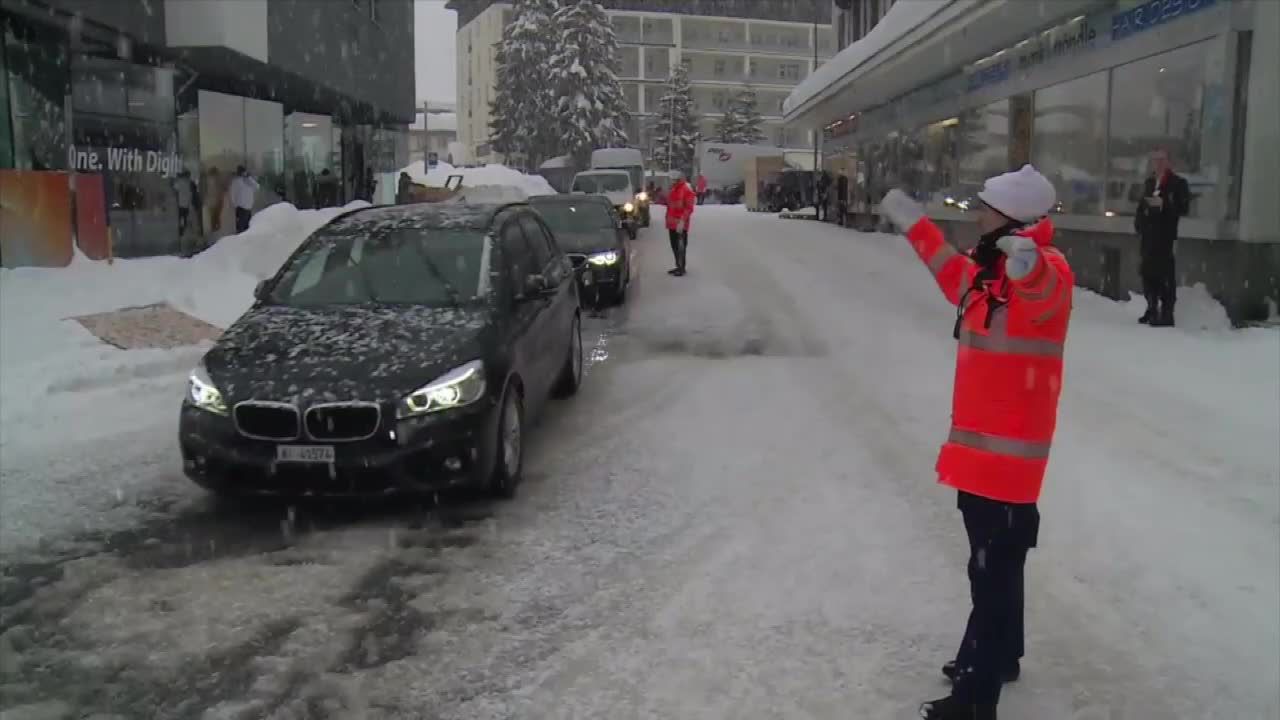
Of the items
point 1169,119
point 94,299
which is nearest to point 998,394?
point 94,299

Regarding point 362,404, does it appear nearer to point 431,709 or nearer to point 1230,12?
point 431,709

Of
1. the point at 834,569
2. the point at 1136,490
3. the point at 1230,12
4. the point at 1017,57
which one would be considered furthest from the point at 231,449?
the point at 1017,57

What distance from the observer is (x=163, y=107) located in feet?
72.8

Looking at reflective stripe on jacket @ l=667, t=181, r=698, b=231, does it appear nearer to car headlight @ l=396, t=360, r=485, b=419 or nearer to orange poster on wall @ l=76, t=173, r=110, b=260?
orange poster on wall @ l=76, t=173, r=110, b=260

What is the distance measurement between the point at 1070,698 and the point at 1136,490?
2890 millimetres

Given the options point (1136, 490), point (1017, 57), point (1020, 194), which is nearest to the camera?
point (1020, 194)

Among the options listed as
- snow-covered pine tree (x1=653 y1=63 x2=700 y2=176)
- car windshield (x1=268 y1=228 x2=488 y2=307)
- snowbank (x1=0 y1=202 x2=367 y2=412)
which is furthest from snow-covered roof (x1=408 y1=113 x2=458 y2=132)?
car windshield (x1=268 y1=228 x2=488 y2=307)

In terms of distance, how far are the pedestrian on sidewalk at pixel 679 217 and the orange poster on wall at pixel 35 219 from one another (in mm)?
9326

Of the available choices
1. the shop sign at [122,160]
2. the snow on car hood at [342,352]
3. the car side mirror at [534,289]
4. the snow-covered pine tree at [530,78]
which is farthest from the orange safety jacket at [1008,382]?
the snow-covered pine tree at [530,78]

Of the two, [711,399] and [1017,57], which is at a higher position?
[1017,57]

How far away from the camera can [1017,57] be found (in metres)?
19.5

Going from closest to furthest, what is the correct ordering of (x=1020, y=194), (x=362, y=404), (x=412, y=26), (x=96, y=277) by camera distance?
(x=1020, y=194) → (x=362, y=404) → (x=96, y=277) → (x=412, y=26)

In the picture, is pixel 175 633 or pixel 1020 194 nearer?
pixel 1020 194

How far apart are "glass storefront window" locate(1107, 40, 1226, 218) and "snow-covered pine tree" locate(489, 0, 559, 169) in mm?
55475
